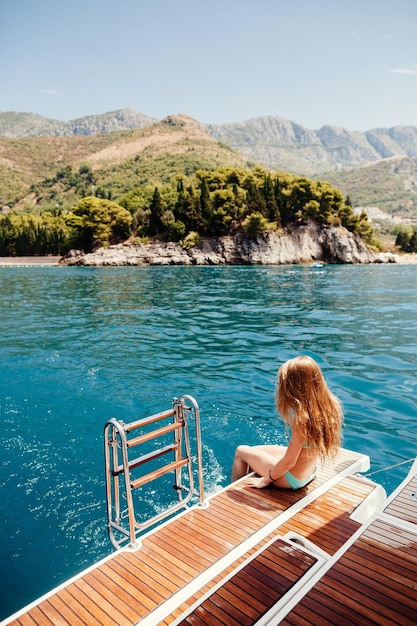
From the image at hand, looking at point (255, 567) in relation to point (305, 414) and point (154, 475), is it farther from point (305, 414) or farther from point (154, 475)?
point (305, 414)

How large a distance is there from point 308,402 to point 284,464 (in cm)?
94

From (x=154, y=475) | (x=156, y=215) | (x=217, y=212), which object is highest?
(x=156, y=215)

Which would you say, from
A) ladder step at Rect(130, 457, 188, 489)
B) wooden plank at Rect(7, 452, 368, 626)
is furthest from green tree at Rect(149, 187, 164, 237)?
ladder step at Rect(130, 457, 188, 489)

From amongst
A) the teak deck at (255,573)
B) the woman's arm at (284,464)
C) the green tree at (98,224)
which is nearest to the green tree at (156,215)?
the green tree at (98,224)

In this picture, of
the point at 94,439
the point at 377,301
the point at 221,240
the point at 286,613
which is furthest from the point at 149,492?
the point at 221,240

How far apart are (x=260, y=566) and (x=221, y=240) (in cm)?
8574

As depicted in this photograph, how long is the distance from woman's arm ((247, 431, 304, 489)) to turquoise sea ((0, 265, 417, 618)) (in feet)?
5.97

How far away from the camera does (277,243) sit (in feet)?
289

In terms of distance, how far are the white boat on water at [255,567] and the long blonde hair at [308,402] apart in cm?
90

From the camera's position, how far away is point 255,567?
3773 millimetres

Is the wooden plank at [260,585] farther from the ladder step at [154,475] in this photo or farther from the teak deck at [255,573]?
the ladder step at [154,475]

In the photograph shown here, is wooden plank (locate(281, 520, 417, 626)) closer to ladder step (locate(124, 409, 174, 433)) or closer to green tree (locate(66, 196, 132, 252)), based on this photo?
ladder step (locate(124, 409, 174, 433))

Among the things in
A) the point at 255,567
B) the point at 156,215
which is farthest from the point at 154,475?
the point at 156,215

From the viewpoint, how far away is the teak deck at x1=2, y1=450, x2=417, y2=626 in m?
3.12
